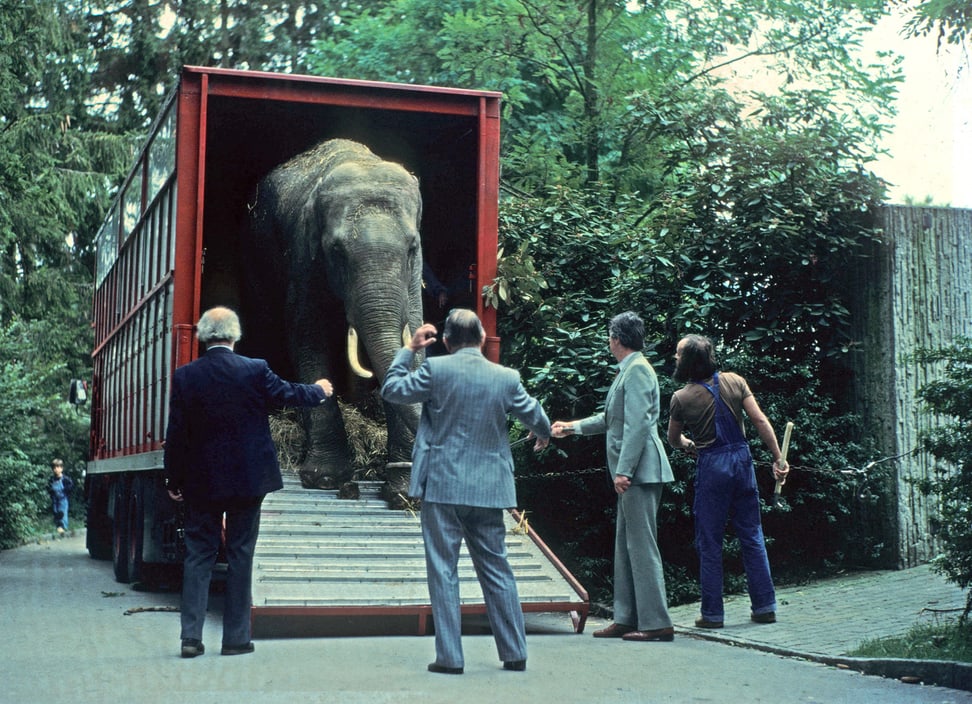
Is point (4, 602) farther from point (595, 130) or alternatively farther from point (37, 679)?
point (595, 130)

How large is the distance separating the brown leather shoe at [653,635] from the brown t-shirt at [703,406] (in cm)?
124

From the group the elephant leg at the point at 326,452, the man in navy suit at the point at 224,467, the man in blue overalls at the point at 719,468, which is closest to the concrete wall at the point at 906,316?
the man in blue overalls at the point at 719,468

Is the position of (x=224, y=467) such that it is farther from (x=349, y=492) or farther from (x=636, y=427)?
(x=349, y=492)

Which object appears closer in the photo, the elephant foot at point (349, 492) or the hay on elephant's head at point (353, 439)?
the elephant foot at point (349, 492)

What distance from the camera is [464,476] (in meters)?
6.96

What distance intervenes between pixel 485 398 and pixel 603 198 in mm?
7643

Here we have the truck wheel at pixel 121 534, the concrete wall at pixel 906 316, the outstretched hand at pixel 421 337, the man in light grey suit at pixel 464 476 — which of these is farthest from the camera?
the truck wheel at pixel 121 534

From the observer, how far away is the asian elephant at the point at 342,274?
999 centimetres

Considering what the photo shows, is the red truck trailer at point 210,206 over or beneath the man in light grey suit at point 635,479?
over

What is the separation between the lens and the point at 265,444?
7566 millimetres

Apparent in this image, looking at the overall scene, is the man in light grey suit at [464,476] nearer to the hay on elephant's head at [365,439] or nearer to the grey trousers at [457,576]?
the grey trousers at [457,576]

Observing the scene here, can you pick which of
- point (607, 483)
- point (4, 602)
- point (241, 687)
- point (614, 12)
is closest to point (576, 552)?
point (607, 483)

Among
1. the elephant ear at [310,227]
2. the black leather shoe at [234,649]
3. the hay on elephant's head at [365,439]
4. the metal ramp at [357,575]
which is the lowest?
the black leather shoe at [234,649]

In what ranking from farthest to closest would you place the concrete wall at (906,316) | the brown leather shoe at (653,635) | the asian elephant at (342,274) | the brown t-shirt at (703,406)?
the concrete wall at (906,316)
the asian elephant at (342,274)
the brown t-shirt at (703,406)
the brown leather shoe at (653,635)
